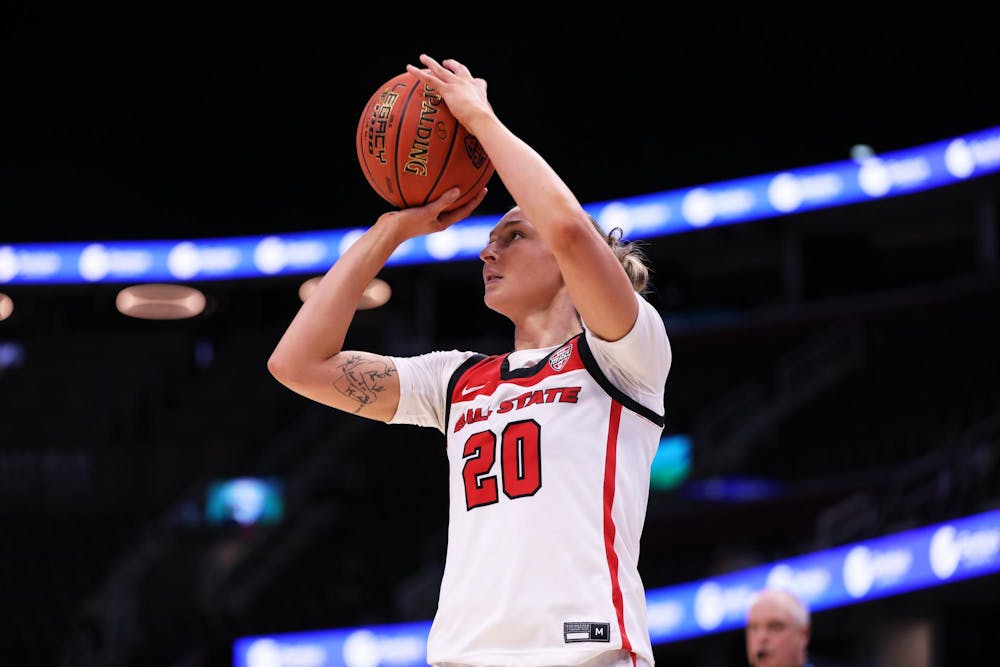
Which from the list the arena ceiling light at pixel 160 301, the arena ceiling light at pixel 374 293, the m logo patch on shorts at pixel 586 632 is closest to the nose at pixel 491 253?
the m logo patch on shorts at pixel 586 632

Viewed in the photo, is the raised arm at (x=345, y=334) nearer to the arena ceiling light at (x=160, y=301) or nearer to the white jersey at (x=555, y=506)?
the white jersey at (x=555, y=506)

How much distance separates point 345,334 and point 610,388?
63 cm

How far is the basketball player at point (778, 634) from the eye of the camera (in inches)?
195

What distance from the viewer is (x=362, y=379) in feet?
9.37

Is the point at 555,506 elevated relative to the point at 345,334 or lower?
lower

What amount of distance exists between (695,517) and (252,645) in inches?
204

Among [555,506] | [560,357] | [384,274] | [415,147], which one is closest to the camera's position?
[555,506]

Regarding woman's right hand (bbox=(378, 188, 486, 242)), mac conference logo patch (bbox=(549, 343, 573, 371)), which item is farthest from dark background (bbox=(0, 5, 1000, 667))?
mac conference logo patch (bbox=(549, 343, 573, 371))

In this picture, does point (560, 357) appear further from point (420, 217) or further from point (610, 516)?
point (420, 217)

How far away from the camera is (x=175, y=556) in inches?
639

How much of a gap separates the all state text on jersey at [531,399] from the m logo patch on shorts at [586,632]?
0.45 m

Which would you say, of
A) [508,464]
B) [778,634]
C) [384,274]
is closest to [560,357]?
[508,464]

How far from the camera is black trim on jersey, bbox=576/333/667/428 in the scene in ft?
8.15

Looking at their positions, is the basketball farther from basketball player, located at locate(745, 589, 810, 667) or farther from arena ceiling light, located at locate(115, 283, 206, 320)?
arena ceiling light, located at locate(115, 283, 206, 320)
